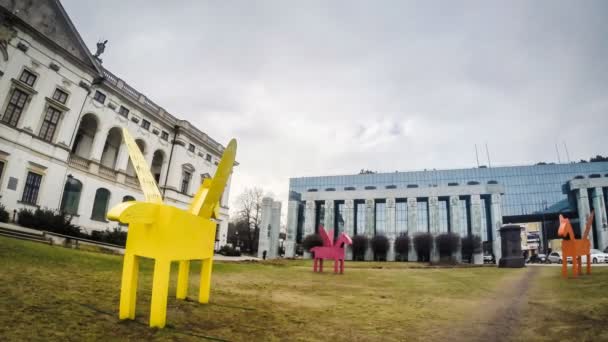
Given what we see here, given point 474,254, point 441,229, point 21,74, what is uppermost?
point 21,74

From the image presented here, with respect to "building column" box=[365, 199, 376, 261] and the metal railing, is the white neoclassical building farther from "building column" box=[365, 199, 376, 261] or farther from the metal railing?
"building column" box=[365, 199, 376, 261]

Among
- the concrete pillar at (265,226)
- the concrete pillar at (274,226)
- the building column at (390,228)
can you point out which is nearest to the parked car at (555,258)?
the building column at (390,228)

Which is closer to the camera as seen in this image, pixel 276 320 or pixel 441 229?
pixel 276 320

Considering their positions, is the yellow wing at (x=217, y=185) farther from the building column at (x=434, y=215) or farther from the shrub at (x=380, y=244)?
the building column at (x=434, y=215)

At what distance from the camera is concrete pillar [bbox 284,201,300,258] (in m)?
62.9

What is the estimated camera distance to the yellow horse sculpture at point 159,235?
12.0 ft

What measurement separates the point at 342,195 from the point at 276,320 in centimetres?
6235

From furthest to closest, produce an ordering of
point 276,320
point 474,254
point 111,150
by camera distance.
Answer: point 474,254, point 111,150, point 276,320

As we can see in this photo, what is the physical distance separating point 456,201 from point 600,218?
2331 cm

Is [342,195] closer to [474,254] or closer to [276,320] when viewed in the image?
[474,254]

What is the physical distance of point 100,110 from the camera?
25297 mm

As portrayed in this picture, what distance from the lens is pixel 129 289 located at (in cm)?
376

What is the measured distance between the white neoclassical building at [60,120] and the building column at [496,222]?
56.0m

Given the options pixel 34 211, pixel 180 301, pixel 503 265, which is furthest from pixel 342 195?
pixel 180 301
